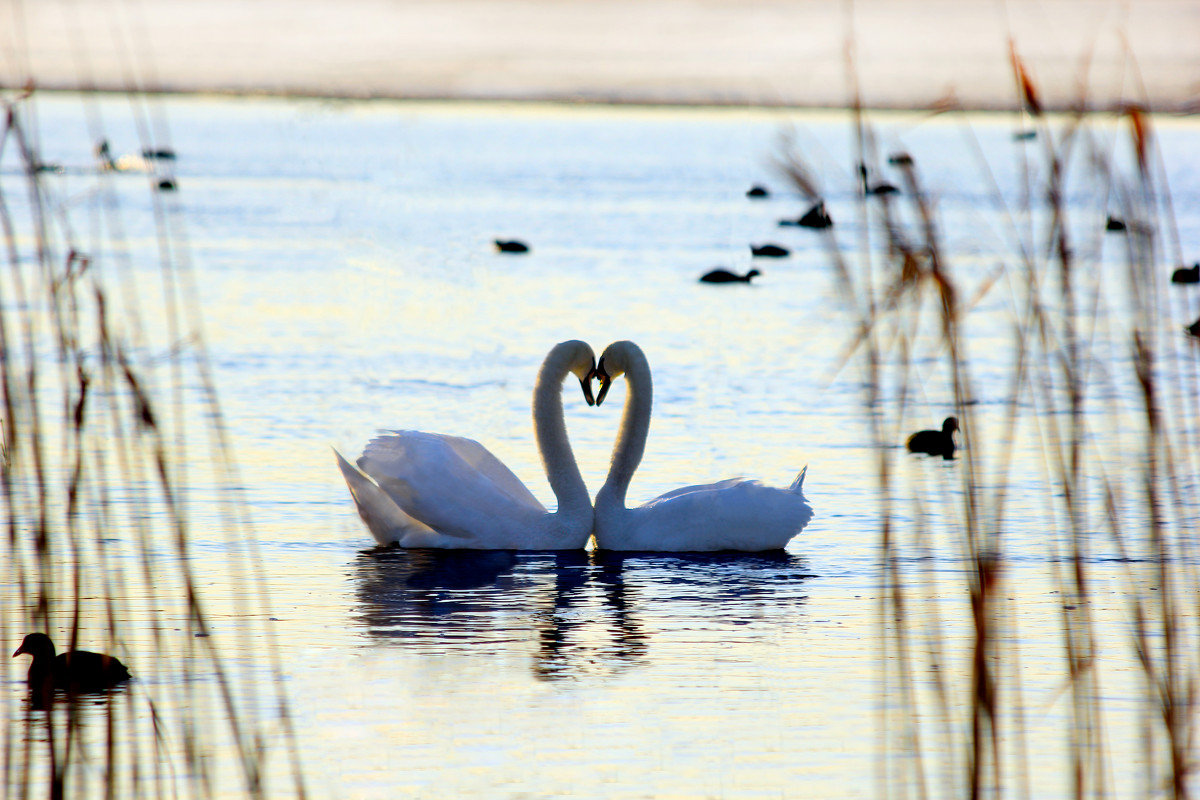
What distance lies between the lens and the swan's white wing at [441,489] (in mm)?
9055

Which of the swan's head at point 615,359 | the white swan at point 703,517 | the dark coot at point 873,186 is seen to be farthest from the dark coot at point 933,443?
the dark coot at point 873,186

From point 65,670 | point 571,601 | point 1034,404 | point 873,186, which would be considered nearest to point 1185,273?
point 1034,404

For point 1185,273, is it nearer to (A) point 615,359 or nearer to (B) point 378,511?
(A) point 615,359

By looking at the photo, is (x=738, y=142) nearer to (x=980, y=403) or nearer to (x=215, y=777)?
(x=980, y=403)

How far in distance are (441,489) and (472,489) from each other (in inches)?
7.2

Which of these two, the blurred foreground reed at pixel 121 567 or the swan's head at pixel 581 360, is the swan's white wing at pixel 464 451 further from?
the blurred foreground reed at pixel 121 567

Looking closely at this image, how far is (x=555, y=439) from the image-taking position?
9.66m

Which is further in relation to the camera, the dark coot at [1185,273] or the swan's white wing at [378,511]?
the swan's white wing at [378,511]

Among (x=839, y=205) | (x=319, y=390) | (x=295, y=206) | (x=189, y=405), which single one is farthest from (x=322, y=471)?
(x=839, y=205)

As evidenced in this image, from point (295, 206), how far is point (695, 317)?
2544cm

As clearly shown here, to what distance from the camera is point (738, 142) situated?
124 m

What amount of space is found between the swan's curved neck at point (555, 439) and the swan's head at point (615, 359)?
0.26 meters

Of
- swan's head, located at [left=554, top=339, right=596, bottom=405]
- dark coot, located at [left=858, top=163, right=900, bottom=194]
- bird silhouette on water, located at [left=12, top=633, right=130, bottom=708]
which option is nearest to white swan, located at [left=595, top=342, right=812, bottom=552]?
swan's head, located at [left=554, top=339, right=596, bottom=405]

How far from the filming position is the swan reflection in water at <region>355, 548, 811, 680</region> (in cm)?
715
